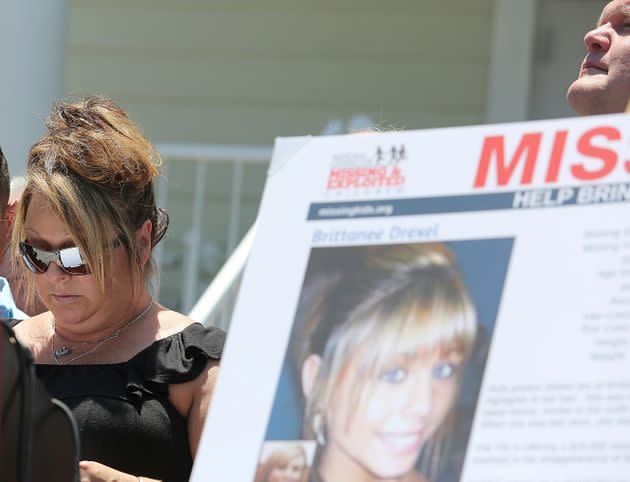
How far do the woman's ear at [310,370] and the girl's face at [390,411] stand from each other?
4 cm

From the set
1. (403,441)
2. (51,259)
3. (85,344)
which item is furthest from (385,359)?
(85,344)

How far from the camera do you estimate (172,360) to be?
2.77m

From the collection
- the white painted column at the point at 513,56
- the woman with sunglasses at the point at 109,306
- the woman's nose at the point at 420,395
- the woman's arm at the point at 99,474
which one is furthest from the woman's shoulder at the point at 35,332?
the white painted column at the point at 513,56

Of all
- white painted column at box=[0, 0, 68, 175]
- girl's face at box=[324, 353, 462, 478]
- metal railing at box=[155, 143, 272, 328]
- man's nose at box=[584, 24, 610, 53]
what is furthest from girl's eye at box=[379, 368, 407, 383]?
white painted column at box=[0, 0, 68, 175]

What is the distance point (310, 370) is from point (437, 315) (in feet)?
0.60

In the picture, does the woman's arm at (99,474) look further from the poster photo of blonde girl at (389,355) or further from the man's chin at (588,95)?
the man's chin at (588,95)

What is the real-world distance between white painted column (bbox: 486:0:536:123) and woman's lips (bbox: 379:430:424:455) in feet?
17.9

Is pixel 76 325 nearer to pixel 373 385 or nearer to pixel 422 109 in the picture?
pixel 373 385

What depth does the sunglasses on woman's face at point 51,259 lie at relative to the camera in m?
2.74

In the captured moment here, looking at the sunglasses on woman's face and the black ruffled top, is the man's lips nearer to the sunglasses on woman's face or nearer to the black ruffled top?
the black ruffled top

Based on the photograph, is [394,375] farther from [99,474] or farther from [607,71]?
[607,71]

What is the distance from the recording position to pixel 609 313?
4.76 feet

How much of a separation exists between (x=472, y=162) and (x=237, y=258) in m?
3.54

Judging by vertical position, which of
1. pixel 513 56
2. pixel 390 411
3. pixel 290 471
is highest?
pixel 513 56
